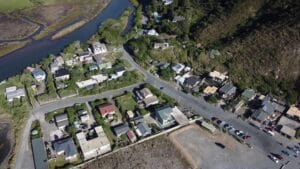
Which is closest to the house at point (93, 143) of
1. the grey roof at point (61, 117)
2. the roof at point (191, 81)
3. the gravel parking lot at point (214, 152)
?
the grey roof at point (61, 117)

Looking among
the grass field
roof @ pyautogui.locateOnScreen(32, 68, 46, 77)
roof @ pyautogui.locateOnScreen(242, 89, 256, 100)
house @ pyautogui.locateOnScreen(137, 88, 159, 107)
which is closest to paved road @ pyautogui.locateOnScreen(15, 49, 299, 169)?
house @ pyautogui.locateOnScreen(137, 88, 159, 107)

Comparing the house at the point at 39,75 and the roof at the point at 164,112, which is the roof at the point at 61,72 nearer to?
the house at the point at 39,75

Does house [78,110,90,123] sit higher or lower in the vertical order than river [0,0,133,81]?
lower

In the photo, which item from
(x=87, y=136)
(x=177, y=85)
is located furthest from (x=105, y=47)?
(x=87, y=136)

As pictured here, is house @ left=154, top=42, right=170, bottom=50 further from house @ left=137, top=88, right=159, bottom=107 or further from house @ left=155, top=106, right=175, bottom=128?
house @ left=155, top=106, right=175, bottom=128

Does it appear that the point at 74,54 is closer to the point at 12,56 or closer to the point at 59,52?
the point at 59,52

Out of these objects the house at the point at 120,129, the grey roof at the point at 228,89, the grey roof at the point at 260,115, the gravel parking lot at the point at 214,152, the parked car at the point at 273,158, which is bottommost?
the parked car at the point at 273,158
